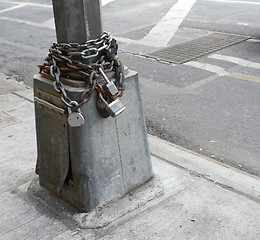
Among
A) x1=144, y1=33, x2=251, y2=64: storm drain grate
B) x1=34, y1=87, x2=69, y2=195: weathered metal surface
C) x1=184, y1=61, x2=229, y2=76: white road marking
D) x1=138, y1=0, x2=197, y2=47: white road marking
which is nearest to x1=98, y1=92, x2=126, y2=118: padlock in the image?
x1=34, y1=87, x2=69, y2=195: weathered metal surface

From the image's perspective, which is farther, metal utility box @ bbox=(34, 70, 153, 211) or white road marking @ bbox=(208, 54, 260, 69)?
white road marking @ bbox=(208, 54, 260, 69)

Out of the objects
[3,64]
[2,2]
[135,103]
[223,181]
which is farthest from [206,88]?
[2,2]

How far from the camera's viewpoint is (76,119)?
2.90 meters

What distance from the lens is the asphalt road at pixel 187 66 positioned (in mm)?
5378

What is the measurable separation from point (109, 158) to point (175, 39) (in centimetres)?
802

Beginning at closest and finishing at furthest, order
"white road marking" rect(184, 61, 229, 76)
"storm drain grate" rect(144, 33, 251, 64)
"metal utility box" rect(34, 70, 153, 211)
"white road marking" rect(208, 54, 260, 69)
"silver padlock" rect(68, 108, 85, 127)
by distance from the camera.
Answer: "silver padlock" rect(68, 108, 85, 127) < "metal utility box" rect(34, 70, 153, 211) < "white road marking" rect(184, 61, 229, 76) < "white road marking" rect(208, 54, 260, 69) < "storm drain grate" rect(144, 33, 251, 64)

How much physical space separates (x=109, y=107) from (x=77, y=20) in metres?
0.74

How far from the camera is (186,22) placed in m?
12.6

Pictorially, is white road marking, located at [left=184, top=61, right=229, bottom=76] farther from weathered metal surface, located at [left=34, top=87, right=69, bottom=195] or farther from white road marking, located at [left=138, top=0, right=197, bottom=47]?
weathered metal surface, located at [left=34, top=87, right=69, bottom=195]

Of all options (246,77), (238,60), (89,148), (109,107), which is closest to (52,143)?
(89,148)

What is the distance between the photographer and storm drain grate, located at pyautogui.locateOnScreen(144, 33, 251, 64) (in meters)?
8.99

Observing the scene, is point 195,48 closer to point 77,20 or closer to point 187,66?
point 187,66

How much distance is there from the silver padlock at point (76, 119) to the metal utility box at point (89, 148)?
0.12 m

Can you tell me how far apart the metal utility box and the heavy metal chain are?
0.24ft
